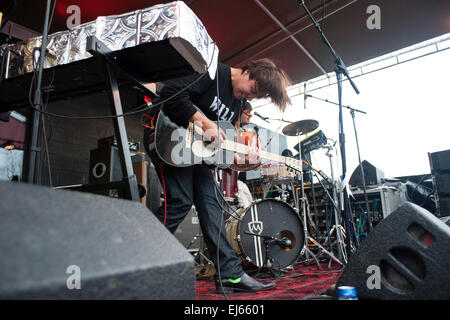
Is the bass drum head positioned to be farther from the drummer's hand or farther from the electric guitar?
the electric guitar

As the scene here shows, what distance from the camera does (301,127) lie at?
4.43 meters

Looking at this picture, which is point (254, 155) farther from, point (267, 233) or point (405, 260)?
point (405, 260)

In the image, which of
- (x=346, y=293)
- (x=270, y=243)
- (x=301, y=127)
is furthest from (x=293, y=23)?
(x=346, y=293)

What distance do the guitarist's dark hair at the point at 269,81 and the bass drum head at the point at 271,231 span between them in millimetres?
1105

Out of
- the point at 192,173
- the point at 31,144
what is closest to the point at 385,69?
the point at 192,173

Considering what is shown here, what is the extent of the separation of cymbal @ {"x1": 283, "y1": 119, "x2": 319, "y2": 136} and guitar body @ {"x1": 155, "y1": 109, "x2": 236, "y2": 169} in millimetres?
2444

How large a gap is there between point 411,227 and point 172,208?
4.06 feet

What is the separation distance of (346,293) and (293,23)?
4177 millimetres

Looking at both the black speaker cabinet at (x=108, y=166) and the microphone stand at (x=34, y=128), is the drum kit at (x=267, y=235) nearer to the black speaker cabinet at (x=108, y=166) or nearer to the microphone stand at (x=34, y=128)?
the black speaker cabinet at (x=108, y=166)

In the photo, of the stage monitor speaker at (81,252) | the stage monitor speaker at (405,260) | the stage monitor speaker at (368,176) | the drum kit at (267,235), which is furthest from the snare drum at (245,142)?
the stage monitor speaker at (368,176)

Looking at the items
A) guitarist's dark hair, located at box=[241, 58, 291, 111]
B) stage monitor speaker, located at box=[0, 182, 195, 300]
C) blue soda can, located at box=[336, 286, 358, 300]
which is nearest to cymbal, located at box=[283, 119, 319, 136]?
guitarist's dark hair, located at box=[241, 58, 291, 111]

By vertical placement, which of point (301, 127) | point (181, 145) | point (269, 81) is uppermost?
point (301, 127)

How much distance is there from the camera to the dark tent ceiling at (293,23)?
399cm

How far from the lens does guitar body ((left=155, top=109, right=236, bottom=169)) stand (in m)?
1.92
